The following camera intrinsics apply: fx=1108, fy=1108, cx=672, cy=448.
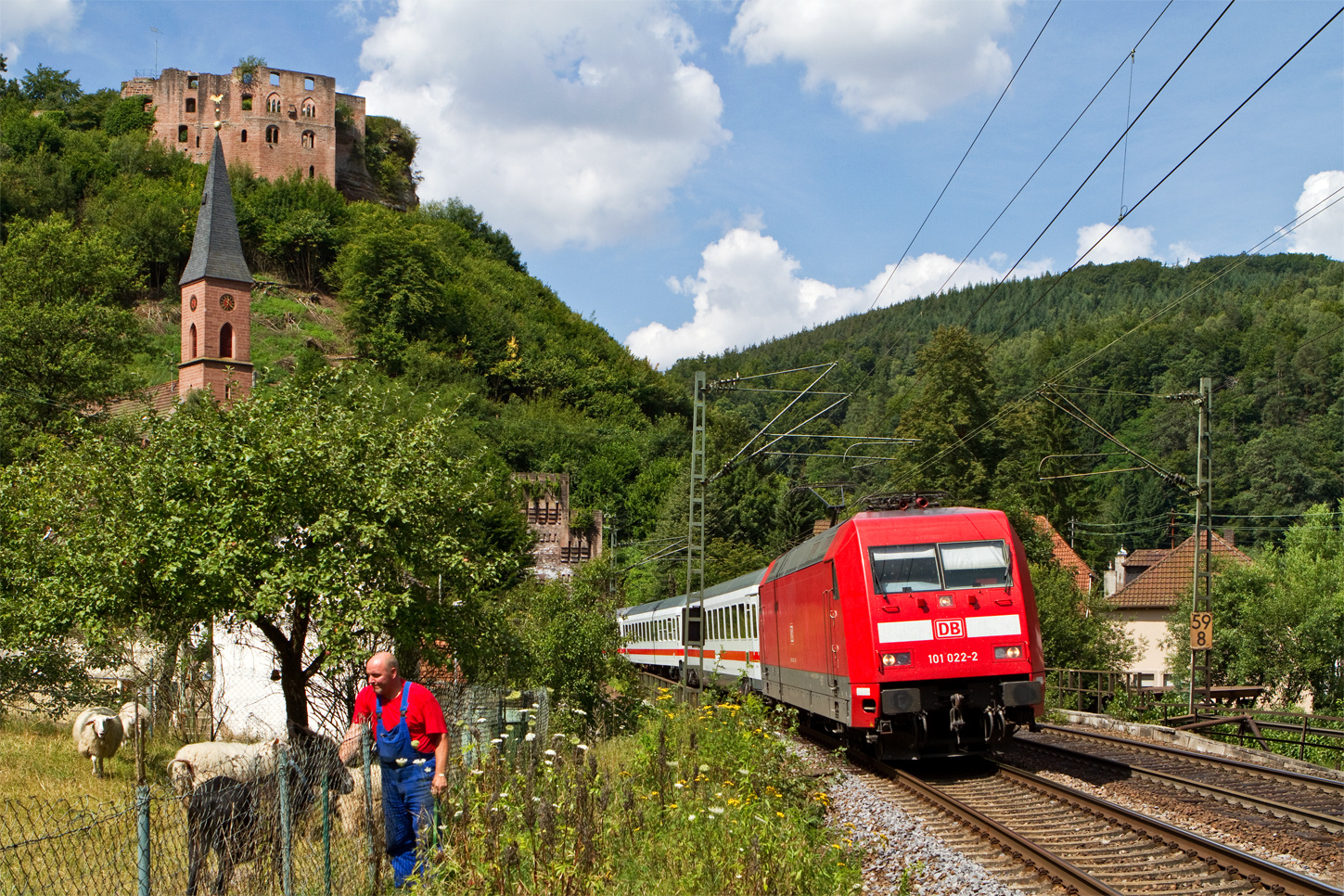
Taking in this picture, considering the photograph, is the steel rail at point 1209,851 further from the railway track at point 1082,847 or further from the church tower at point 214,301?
the church tower at point 214,301

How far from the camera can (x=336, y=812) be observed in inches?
322

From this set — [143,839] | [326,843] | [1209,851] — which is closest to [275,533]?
[326,843]

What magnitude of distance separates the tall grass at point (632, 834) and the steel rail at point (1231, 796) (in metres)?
4.00

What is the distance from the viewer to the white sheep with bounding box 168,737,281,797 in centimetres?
715

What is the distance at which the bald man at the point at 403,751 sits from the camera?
7004mm

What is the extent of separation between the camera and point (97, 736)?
14695 mm

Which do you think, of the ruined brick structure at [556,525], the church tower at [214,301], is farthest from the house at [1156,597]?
the church tower at [214,301]

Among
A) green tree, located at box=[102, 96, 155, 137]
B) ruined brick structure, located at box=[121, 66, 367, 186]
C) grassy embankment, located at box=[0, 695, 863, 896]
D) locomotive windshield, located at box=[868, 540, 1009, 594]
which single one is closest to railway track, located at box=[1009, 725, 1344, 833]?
locomotive windshield, located at box=[868, 540, 1009, 594]

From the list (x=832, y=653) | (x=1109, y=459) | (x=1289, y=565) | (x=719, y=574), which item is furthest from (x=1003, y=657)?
(x=1109, y=459)

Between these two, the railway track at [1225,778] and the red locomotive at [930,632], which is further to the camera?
the red locomotive at [930,632]

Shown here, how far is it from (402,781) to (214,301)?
51.5 metres

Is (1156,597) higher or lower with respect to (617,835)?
higher

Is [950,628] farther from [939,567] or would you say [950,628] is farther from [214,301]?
[214,301]

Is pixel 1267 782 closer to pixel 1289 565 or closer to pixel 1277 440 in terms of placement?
pixel 1289 565
